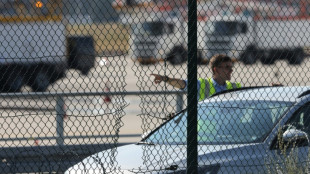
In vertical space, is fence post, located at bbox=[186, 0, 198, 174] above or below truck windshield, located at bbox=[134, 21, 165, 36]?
below

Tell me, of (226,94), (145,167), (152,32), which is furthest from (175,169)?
(152,32)

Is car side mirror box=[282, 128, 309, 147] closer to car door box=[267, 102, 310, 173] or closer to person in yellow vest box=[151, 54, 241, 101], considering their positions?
car door box=[267, 102, 310, 173]

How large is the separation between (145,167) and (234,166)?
79 cm

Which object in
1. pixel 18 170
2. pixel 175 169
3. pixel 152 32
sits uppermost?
pixel 152 32

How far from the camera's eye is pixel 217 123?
8.96m

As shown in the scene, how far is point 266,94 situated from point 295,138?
1054 millimetres

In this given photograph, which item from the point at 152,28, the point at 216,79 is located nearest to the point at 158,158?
the point at 216,79

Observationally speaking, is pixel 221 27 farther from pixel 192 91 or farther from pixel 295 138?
pixel 192 91

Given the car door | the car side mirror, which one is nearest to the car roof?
the car door

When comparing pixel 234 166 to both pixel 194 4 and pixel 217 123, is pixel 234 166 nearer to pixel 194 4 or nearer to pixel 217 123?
pixel 217 123

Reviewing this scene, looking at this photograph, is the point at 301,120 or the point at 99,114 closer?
the point at 301,120

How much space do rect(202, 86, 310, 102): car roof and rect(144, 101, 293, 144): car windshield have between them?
102 mm

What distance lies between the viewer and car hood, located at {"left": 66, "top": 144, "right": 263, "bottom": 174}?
8.16 meters

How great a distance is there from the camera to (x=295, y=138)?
27.2ft
